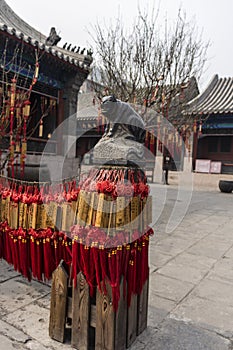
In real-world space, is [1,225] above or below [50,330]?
above

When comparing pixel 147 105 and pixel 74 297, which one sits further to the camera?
pixel 147 105

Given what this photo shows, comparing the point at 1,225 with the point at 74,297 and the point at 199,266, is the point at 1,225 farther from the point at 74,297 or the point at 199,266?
the point at 199,266

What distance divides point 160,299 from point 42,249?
1315 mm

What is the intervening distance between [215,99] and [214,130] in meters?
2.15

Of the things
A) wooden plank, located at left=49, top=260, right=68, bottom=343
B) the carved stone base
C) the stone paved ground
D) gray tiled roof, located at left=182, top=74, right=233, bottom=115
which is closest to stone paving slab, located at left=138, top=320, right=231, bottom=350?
the stone paved ground

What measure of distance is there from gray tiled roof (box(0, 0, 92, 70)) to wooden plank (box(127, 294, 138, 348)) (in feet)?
22.0

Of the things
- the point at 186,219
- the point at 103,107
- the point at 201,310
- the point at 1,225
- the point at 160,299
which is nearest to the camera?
the point at 103,107

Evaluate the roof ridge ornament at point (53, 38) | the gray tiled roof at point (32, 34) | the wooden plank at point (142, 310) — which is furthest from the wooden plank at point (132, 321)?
the roof ridge ornament at point (53, 38)

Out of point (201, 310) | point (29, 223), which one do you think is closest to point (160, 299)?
point (201, 310)

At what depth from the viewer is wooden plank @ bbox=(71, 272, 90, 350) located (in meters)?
2.04

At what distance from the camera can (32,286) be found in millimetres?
3061

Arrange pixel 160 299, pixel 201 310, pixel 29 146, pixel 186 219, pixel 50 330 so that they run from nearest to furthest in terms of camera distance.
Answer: pixel 50 330 → pixel 201 310 → pixel 160 299 → pixel 186 219 → pixel 29 146

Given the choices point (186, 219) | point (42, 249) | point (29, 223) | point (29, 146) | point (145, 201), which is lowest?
point (186, 219)

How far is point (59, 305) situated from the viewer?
217cm
